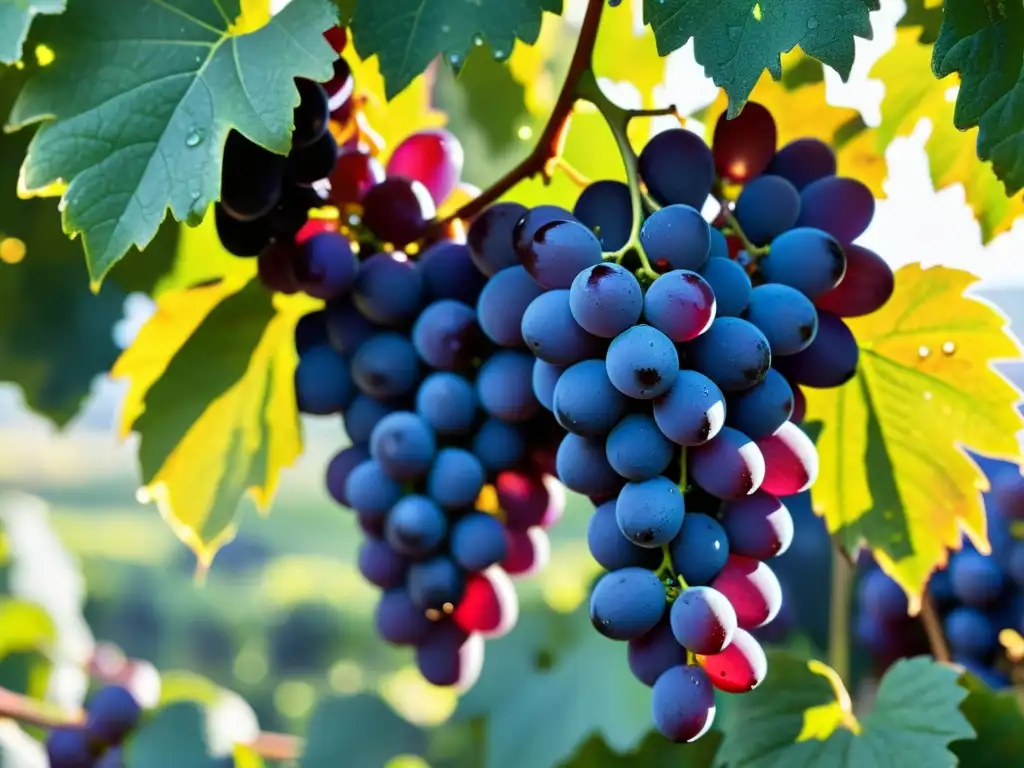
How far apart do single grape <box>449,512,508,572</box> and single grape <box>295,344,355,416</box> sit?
11 centimetres

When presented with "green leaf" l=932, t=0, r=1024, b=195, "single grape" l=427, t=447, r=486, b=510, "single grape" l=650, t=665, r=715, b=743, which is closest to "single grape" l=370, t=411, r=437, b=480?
"single grape" l=427, t=447, r=486, b=510

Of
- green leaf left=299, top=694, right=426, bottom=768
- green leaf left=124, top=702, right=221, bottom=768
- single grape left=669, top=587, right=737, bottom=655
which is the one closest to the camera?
single grape left=669, top=587, right=737, bottom=655

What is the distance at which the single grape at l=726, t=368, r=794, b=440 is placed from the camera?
54cm

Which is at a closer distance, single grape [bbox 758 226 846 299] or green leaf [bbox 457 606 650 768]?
single grape [bbox 758 226 846 299]

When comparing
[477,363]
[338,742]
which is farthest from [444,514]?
[338,742]

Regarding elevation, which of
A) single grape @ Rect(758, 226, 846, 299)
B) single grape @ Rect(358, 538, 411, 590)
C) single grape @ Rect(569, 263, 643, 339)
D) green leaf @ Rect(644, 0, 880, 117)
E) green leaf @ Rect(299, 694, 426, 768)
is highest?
green leaf @ Rect(644, 0, 880, 117)

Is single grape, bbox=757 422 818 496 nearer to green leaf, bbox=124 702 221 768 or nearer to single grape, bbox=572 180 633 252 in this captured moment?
single grape, bbox=572 180 633 252

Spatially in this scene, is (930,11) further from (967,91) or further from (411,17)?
(411,17)

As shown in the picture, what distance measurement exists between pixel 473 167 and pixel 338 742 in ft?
1.92

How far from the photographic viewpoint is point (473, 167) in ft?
3.22

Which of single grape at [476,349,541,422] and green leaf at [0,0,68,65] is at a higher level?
green leaf at [0,0,68,65]

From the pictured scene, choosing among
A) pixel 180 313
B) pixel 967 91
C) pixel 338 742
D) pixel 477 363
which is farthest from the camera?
pixel 338 742

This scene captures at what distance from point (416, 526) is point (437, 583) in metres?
0.04

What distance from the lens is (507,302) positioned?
1.94ft
